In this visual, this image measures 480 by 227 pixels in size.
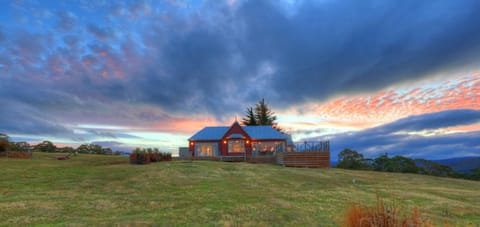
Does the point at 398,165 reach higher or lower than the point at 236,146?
lower

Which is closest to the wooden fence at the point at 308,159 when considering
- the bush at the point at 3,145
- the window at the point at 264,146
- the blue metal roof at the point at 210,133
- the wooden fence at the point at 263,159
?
the wooden fence at the point at 263,159

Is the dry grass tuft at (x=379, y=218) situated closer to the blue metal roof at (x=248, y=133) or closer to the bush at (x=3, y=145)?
the blue metal roof at (x=248, y=133)

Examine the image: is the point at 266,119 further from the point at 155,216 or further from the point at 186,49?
the point at 155,216

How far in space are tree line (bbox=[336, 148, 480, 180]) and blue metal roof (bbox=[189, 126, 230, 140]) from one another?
16.5 meters

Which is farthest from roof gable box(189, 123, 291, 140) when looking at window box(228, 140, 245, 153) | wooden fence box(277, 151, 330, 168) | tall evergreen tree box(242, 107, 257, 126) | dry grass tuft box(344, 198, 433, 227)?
dry grass tuft box(344, 198, 433, 227)

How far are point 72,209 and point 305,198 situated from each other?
8512 mm

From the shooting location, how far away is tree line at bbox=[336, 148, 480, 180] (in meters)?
29.0

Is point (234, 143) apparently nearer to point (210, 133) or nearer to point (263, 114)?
point (210, 133)

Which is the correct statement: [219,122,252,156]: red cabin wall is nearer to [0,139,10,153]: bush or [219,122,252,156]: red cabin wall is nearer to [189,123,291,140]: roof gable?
[189,123,291,140]: roof gable

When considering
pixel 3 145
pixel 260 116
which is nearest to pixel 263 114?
pixel 260 116

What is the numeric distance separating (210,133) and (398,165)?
24.3 m

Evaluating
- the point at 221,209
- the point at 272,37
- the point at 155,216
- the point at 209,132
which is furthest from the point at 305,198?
the point at 209,132

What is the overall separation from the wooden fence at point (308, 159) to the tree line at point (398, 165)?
8.27 metres

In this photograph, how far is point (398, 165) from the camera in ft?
98.0
